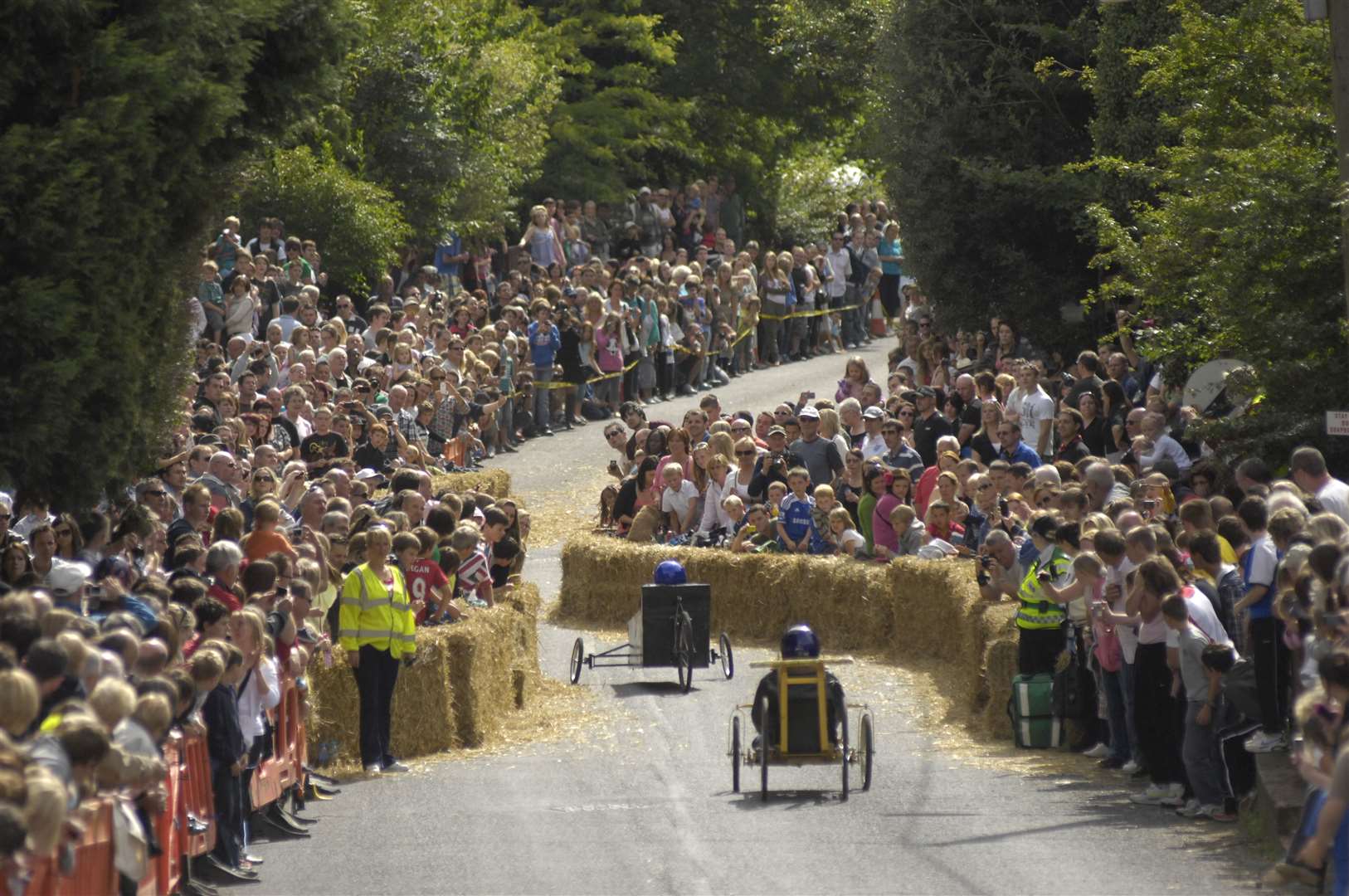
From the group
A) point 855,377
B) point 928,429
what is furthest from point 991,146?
point 928,429

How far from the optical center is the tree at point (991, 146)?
29609 millimetres

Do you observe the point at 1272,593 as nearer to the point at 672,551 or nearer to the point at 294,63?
the point at 294,63

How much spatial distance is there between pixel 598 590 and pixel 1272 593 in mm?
11293

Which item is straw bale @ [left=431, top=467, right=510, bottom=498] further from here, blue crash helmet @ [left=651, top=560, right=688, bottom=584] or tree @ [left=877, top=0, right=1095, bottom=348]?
tree @ [left=877, top=0, right=1095, bottom=348]

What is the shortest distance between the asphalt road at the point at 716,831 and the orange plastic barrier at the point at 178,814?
Result: 1.40 ft

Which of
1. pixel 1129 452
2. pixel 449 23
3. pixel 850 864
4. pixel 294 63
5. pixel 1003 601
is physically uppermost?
pixel 449 23

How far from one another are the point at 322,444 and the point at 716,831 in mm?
10333

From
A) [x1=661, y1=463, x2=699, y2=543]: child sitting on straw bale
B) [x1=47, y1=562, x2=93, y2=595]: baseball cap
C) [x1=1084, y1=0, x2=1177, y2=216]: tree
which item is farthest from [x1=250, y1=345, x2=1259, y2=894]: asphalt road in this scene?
[x1=1084, y1=0, x2=1177, y2=216]: tree

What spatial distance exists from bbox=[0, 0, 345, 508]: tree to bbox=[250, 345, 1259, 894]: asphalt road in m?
2.86

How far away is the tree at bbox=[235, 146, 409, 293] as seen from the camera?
32844mm

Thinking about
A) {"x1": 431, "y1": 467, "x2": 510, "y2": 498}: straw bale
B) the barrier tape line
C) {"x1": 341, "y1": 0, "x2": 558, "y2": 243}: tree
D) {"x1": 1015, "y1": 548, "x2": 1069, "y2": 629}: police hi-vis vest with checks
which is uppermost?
{"x1": 341, "y1": 0, "x2": 558, "y2": 243}: tree

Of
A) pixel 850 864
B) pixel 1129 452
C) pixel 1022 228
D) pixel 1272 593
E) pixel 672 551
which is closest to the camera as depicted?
pixel 850 864

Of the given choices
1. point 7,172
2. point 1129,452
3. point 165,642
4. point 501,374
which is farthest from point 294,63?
point 501,374

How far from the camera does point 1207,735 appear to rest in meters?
14.0
